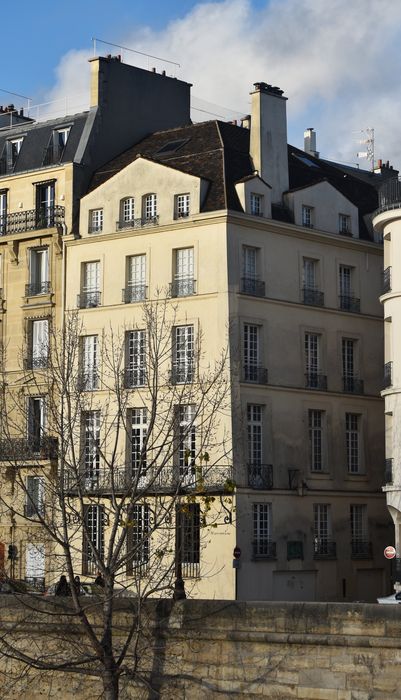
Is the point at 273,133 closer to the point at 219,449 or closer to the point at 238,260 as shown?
the point at 238,260

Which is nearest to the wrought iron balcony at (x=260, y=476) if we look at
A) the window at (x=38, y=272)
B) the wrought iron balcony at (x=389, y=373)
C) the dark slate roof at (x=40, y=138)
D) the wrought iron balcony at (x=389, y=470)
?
the wrought iron balcony at (x=389, y=470)

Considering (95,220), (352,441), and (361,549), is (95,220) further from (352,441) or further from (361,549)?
(361,549)

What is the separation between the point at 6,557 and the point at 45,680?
710 inches

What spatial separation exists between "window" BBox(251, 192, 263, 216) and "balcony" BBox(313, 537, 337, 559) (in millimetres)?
10892

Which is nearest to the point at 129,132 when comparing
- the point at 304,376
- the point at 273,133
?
the point at 273,133

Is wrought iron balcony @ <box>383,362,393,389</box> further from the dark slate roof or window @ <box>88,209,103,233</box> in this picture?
the dark slate roof

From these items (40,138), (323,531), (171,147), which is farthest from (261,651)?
(40,138)

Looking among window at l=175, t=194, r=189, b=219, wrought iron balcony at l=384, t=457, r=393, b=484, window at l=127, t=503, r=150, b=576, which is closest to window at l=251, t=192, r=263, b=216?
window at l=175, t=194, r=189, b=219

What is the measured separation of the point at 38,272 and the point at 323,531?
45.7 feet

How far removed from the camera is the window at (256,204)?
52438 millimetres

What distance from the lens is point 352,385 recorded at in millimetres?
54969

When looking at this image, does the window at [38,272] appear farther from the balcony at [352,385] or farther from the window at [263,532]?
the window at [263,532]

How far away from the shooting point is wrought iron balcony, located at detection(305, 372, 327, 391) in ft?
176

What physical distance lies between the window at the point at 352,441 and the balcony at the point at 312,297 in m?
3.96
